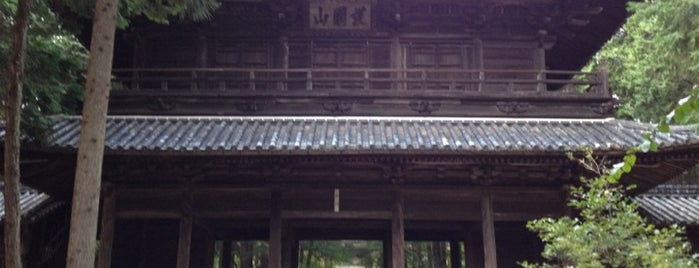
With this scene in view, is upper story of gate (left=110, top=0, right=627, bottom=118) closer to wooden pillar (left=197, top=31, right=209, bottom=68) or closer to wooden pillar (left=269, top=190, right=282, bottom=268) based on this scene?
wooden pillar (left=197, top=31, right=209, bottom=68)

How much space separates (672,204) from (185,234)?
34.9 feet

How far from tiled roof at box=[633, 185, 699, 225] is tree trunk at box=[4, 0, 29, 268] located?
11188 mm

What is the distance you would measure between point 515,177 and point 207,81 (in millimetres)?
6481

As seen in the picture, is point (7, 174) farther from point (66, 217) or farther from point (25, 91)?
point (66, 217)

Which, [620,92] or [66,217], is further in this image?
[620,92]

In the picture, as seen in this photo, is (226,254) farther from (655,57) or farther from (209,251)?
(655,57)

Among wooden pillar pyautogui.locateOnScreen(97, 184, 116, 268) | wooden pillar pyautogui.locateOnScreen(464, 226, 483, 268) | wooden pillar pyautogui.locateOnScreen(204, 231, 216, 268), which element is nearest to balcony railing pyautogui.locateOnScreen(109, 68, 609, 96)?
wooden pillar pyautogui.locateOnScreen(97, 184, 116, 268)

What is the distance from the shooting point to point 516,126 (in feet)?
36.5

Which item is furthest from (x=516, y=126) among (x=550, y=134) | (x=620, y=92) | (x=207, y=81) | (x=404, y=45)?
(x=620, y=92)

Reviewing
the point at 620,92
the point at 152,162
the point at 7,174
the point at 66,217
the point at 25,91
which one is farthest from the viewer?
the point at 620,92

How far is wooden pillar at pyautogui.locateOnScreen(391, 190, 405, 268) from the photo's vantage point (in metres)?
10.5

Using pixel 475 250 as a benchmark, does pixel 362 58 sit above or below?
above

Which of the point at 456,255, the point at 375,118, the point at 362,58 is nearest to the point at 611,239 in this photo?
the point at 375,118

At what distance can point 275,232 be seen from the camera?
34.9ft
